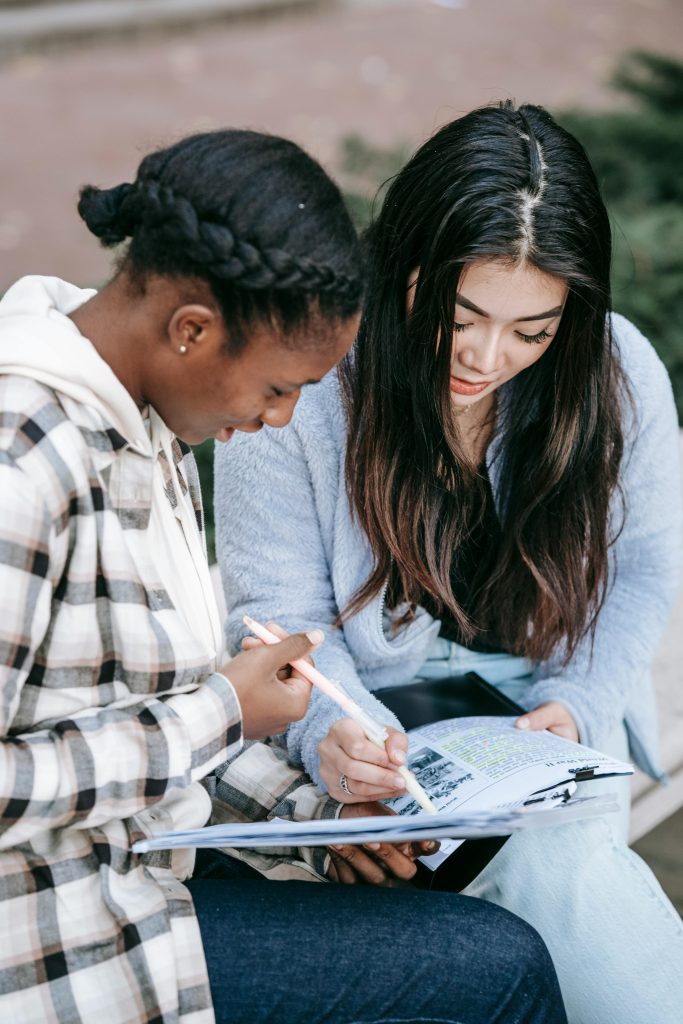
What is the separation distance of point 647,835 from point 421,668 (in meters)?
1.01

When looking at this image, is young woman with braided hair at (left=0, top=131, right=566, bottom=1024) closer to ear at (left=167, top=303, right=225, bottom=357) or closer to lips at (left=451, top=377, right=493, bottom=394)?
ear at (left=167, top=303, right=225, bottom=357)

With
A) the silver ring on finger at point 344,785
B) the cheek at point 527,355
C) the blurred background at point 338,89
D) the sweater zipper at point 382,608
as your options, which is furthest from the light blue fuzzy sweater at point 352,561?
the blurred background at point 338,89

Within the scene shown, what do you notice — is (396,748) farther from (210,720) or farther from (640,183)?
(640,183)

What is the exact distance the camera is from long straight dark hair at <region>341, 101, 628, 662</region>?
72.0 inches

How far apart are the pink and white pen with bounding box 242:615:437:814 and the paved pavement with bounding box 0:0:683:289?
13.6 ft

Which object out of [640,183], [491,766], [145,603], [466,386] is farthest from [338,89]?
[145,603]

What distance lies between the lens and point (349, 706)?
5.29ft

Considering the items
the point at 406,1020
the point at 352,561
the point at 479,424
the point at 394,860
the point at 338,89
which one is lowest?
the point at 406,1020

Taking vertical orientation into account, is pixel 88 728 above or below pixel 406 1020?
above

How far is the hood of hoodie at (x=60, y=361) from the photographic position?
1288 mm

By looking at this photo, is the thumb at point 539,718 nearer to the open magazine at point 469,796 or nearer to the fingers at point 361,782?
the open magazine at point 469,796

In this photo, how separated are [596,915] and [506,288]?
0.99m

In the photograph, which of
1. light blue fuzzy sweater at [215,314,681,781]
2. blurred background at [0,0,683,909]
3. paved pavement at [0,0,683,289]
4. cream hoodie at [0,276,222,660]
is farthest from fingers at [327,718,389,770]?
paved pavement at [0,0,683,289]

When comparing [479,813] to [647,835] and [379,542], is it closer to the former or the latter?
[379,542]
